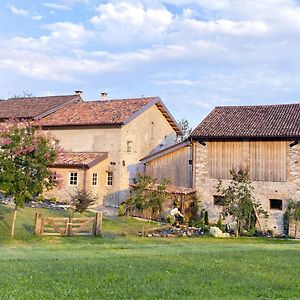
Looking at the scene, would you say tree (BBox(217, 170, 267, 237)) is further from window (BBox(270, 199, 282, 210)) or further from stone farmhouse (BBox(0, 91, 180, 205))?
stone farmhouse (BBox(0, 91, 180, 205))

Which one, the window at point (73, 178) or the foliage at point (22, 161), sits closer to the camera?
the foliage at point (22, 161)

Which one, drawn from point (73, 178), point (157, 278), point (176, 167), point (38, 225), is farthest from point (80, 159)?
point (157, 278)

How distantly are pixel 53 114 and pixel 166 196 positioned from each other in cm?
1651

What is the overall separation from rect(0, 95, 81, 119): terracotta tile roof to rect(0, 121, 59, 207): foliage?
18519 millimetres

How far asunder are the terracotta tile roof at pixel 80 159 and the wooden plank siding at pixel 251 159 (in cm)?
899

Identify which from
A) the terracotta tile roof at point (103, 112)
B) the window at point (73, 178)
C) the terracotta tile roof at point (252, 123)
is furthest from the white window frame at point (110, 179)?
the terracotta tile roof at point (252, 123)

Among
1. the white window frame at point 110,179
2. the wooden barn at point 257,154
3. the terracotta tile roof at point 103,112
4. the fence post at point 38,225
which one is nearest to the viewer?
the fence post at point 38,225

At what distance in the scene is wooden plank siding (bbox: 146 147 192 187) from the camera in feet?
104

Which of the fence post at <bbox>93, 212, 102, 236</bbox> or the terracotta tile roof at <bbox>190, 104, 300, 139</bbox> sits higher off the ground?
the terracotta tile roof at <bbox>190, 104, 300, 139</bbox>

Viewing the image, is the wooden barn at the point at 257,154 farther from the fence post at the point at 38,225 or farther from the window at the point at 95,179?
the fence post at the point at 38,225

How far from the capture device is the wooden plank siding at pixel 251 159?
94.2 ft

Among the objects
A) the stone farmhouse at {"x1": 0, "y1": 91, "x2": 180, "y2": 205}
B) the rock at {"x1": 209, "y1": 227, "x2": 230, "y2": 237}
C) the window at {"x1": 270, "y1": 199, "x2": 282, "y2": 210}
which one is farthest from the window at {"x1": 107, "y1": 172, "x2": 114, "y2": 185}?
the window at {"x1": 270, "y1": 199, "x2": 282, "y2": 210}

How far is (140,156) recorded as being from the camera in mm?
37500

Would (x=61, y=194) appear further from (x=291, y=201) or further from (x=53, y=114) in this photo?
(x=291, y=201)
